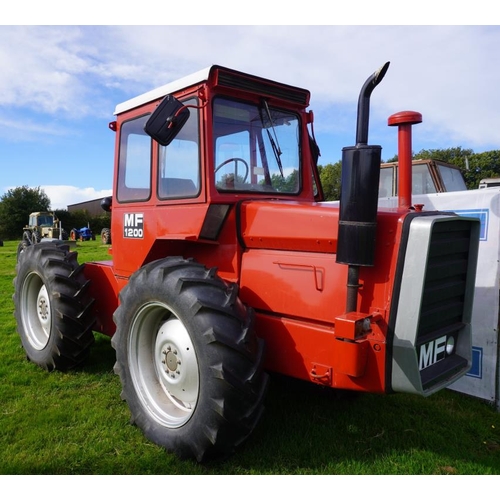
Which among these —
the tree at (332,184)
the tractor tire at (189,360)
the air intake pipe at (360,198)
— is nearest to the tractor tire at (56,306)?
the tractor tire at (189,360)

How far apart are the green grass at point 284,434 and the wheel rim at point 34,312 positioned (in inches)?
22.8

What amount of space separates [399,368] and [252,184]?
5.94ft

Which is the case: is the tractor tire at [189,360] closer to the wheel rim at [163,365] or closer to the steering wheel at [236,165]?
the wheel rim at [163,365]

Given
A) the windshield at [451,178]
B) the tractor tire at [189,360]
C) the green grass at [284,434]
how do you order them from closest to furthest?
1. the tractor tire at [189,360]
2. the green grass at [284,434]
3. the windshield at [451,178]

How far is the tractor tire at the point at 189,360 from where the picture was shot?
2.74m

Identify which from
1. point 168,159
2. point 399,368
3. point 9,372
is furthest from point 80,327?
point 399,368

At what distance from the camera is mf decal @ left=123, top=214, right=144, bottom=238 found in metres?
4.07

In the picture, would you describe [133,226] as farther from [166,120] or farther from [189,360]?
[189,360]

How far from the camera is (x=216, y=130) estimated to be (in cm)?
351

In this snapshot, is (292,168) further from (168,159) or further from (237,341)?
(237,341)

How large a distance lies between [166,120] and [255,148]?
972 millimetres

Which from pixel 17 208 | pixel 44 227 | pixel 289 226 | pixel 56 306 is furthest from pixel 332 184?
pixel 17 208

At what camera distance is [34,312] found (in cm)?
521

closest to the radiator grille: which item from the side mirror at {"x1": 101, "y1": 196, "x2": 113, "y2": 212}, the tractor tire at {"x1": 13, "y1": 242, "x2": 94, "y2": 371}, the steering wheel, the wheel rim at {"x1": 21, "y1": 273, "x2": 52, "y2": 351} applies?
the steering wheel
